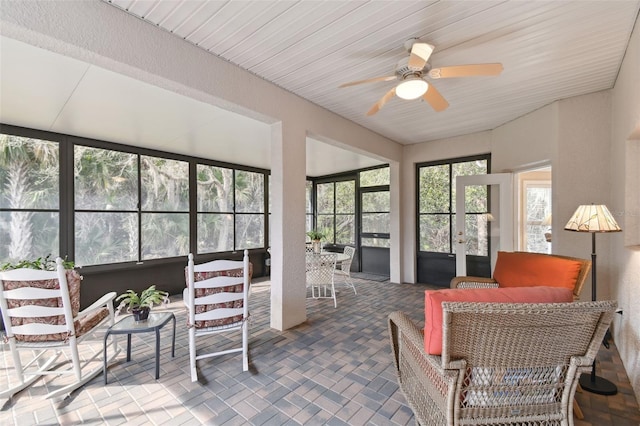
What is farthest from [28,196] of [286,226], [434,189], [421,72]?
[434,189]

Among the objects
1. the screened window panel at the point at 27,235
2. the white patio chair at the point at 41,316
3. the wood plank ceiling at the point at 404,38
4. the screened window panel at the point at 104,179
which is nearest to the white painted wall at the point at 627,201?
the wood plank ceiling at the point at 404,38

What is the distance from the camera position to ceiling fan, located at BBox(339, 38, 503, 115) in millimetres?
2098

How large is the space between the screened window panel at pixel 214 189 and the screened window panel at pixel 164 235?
50 cm

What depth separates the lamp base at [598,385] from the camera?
83.1 inches

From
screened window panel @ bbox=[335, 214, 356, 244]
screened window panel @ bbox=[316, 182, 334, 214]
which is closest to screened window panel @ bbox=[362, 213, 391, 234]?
screened window panel @ bbox=[335, 214, 356, 244]

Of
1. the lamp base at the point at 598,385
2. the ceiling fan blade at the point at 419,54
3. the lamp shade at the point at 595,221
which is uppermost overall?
the ceiling fan blade at the point at 419,54

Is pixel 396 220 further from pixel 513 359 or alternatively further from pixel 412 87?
pixel 513 359

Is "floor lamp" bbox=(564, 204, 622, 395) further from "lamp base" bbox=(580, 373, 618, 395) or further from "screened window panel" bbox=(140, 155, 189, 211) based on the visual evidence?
"screened window panel" bbox=(140, 155, 189, 211)

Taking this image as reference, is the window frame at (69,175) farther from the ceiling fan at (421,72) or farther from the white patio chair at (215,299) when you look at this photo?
the ceiling fan at (421,72)

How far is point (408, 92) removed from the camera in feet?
8.04

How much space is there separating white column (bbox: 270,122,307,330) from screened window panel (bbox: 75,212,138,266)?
282 cm

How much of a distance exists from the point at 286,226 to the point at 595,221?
2.82 meters

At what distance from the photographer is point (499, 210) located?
4.48 m

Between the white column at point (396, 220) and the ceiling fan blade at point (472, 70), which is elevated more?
the ceiling fan blade at point (472, 70)
